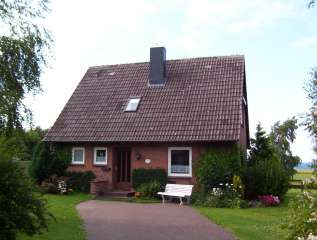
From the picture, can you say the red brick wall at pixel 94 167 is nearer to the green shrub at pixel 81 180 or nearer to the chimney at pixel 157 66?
the green shrub at pixel 81 180

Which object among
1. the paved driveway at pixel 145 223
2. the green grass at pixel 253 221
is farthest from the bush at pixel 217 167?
the paved driveway at pixel 145 223

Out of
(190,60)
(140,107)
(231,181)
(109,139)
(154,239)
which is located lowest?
(154,239)

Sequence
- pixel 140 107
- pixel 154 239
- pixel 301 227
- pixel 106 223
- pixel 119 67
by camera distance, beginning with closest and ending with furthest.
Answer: pixel 301 227, pixel 154 239, pixel 106 223, pixel 140 107, pixel 119 67

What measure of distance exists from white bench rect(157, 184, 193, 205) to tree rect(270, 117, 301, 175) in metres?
34.6

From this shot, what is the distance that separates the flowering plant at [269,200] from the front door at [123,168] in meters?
7.17

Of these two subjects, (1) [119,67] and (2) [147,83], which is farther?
(1) [119,67]

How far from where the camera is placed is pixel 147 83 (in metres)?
27.1

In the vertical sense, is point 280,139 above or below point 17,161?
above

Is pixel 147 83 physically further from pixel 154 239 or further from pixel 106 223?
pixel 154 239

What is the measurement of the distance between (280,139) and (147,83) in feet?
111

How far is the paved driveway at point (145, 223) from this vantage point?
12195 mm

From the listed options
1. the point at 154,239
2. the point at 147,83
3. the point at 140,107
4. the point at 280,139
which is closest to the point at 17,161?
the point at 154,239

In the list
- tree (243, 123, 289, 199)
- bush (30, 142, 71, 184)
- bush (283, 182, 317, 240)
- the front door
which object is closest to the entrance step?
the front door

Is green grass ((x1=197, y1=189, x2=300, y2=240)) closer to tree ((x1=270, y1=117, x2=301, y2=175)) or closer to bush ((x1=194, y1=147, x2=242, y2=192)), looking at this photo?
bush ((x1=194, y1=147, x2=242, y2=192))
